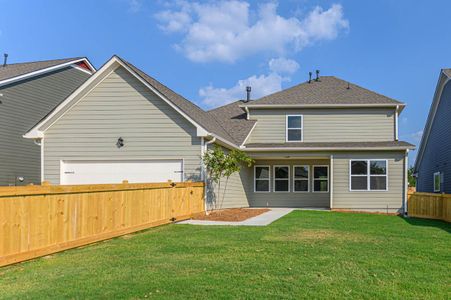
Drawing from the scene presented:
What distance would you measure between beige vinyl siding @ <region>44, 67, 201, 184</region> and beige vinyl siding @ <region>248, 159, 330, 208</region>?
663 centimetres

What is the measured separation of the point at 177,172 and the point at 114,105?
131 inches

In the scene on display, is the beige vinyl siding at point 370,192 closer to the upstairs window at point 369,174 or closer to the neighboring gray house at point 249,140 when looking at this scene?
the neighboring gray house at point 249,140

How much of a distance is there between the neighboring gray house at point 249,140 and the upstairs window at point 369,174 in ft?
0.14

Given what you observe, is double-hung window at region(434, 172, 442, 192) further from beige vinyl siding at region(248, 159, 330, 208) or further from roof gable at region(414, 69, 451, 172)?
beige vinyl siding at region(248, 159, 330, 208)

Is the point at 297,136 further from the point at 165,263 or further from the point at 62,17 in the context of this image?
the point at 165,263

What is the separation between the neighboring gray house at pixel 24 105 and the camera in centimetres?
1928

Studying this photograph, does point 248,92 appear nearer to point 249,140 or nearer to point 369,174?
point 249,140

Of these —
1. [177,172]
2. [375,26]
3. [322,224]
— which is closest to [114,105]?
[177,172]

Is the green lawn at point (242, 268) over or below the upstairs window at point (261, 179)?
below

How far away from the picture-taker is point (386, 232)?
1147 cm

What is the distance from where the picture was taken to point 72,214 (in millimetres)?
8734

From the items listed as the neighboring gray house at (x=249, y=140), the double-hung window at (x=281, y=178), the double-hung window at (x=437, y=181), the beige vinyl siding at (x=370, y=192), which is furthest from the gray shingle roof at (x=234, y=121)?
the double-hung window at (x=437, y=181)

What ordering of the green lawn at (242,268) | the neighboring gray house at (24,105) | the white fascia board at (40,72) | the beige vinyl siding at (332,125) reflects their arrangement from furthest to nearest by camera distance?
the beige vinyl siding at (332,125) < the neighboring gray house at (24,105) < the white fascia board at (40,72) < the green lawn at (242,268)

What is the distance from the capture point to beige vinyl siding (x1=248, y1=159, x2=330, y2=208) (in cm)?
2144
